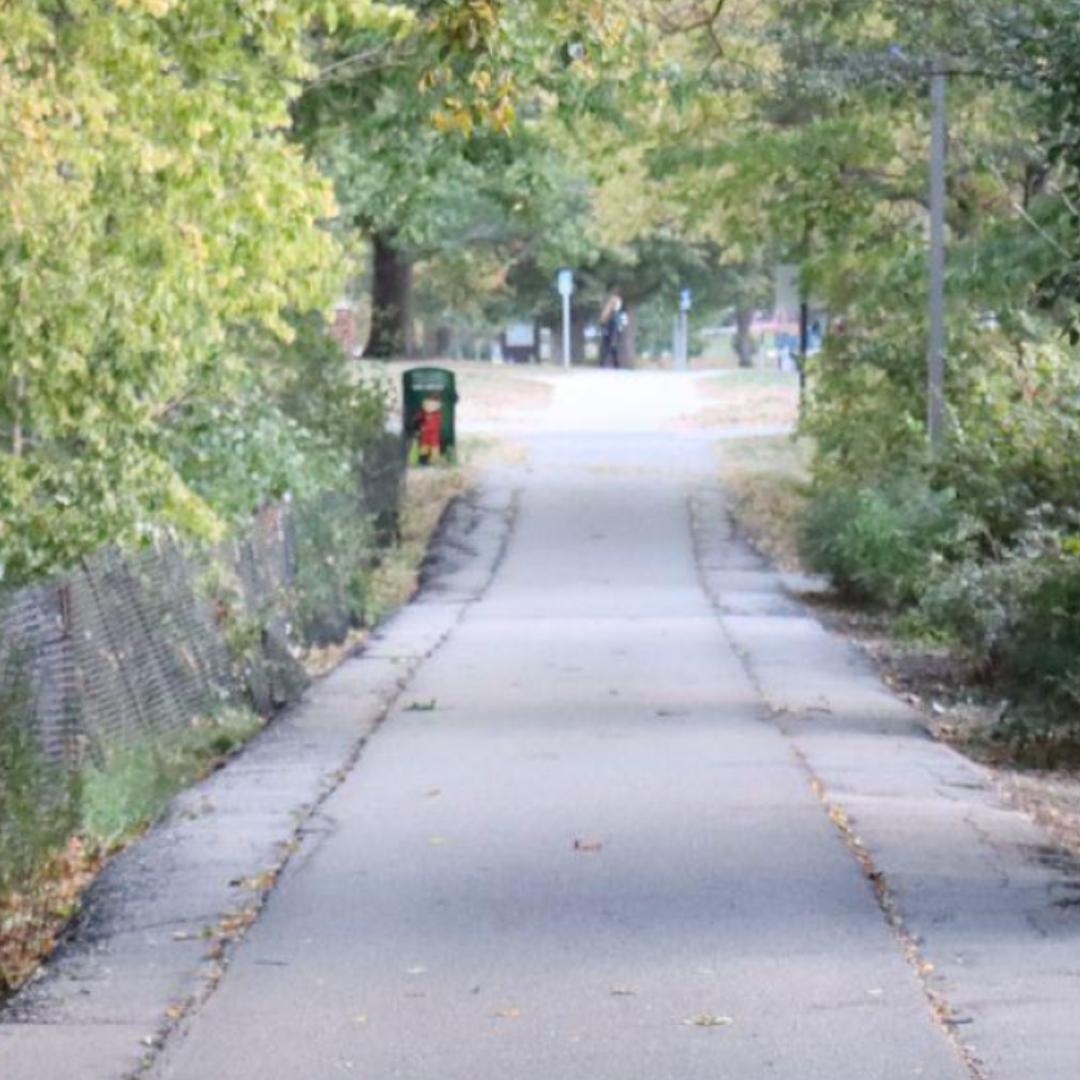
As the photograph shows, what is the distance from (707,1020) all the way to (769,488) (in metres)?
30.2

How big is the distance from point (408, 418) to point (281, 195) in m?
22.3

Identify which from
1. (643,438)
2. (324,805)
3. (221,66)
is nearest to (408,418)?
(643,438)

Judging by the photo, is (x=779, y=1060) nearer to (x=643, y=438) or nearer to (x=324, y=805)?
(x=324, y=805)

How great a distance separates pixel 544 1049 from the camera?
24.3ft

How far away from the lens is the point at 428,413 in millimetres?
39438

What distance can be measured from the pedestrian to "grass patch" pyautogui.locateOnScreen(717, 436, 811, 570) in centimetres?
3114

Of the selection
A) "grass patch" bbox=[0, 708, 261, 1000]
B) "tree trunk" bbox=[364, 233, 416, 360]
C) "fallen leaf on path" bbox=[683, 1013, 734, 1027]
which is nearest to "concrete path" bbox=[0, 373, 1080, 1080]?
"fallen leaf on path" bbox=[683, 1013, 734, 1027]

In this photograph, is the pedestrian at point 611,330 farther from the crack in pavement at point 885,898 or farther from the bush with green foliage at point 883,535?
the crack in pavement at point 885,898

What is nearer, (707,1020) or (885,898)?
Answer: (707,1020)

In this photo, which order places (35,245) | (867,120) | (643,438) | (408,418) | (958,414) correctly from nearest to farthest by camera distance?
Answer: (35,245) < (958,414) < (867,120) < (408,418) < (643,438)

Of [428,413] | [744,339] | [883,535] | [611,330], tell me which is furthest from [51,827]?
[744,339]

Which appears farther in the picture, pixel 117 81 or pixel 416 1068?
pixel 117 81

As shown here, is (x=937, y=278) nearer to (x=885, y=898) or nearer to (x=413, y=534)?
(x=413, y=534)

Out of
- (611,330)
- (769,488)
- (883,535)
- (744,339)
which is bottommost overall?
(744,339)
